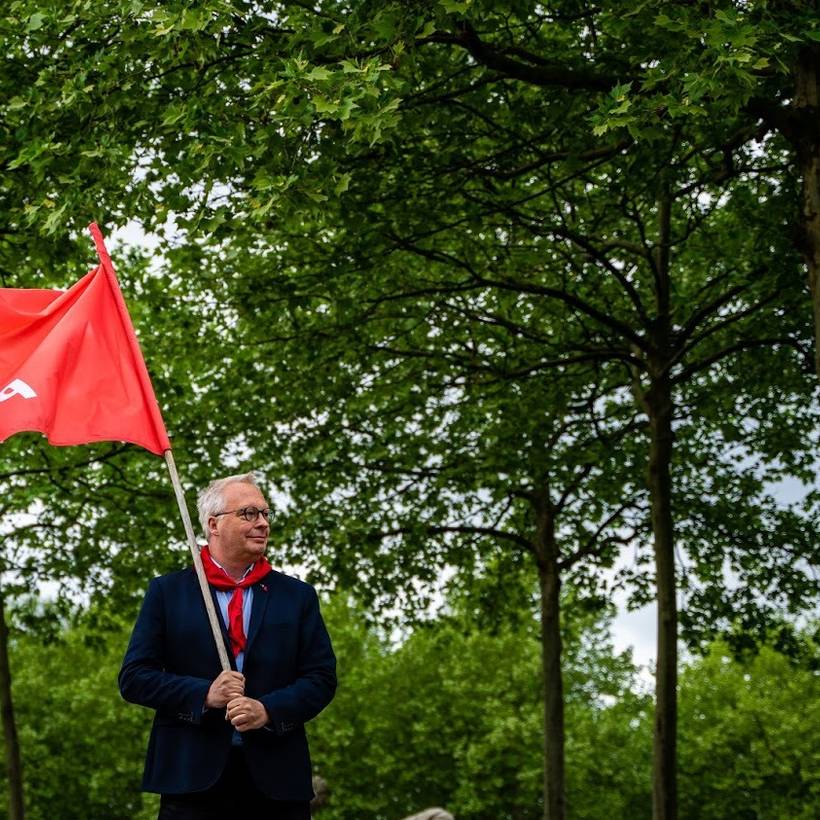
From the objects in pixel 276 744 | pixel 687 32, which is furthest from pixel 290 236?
pixel 276 744

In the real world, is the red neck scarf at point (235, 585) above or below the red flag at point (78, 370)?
below

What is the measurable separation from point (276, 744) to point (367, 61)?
5.78 m

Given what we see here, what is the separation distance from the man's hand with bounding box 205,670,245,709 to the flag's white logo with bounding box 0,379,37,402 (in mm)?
1935

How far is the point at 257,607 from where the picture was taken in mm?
5387

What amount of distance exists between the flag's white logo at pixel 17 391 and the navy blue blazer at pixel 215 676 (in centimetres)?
135

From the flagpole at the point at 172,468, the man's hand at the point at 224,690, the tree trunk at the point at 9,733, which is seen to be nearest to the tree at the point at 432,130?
the flagpole at the point at 172,468

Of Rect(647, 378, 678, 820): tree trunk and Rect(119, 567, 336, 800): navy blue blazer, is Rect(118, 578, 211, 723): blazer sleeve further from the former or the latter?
Rect(647, 378, 678, 820): tree trunk

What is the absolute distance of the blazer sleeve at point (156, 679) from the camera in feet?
16.8

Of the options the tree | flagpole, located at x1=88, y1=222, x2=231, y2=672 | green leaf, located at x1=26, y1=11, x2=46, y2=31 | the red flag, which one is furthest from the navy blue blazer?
green leaf, located at x1=26, y1=11, x2=46, y2=31

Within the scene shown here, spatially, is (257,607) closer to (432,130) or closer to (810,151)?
(810,151)

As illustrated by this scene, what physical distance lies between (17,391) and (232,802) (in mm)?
2262

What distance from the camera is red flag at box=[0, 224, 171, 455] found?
6.20 metres

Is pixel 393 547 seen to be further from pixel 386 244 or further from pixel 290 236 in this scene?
pixel 386 244

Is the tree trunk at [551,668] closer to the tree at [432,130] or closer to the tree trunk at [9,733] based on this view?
the tree at [432,130]
